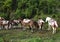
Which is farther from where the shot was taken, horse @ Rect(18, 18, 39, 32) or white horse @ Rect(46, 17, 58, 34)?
horse @ Rect(18, 18, 39, 32)

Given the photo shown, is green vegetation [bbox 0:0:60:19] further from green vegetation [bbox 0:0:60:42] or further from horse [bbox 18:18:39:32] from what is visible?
horse [bbox 18:18:39:32]

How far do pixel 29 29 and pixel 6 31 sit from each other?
1.05 metres

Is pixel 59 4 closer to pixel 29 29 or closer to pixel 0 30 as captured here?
pixel 29 29

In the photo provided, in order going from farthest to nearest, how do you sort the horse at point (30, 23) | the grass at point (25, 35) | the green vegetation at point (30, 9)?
the green vegetation at point (30, 9)
the horse at point (30, 23)
the grass at point (25, 35)

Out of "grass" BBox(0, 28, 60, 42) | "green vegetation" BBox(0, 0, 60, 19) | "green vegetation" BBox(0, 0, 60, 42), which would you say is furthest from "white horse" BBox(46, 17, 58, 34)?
"green vegetation" BBox(0, 0, 60, 19)

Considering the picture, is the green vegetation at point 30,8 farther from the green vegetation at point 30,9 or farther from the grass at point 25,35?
the grass at point 25,35

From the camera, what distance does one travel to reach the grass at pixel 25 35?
39.1 ft

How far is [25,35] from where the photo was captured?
12578 mm

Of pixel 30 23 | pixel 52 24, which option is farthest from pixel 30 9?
pixel 52 24

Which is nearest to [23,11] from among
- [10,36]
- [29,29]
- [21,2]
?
[21,2]

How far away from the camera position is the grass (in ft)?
39.1

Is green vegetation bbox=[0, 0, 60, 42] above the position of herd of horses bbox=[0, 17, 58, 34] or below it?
above

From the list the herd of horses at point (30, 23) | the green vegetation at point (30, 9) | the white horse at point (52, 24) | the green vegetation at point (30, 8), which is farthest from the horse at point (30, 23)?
the green vegetation at point (30, 8)

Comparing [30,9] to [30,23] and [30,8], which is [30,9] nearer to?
[30,8]
